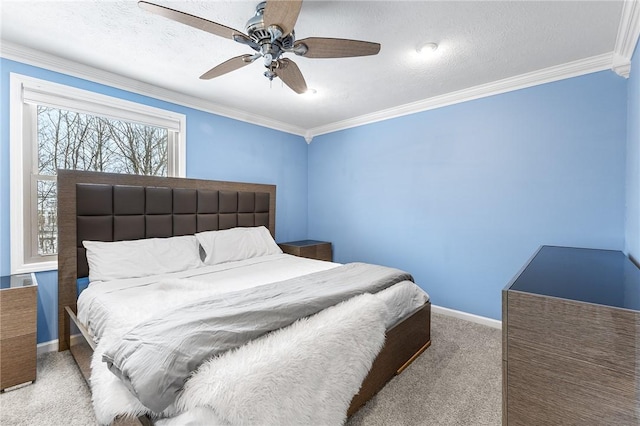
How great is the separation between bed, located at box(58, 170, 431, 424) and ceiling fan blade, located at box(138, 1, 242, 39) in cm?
153

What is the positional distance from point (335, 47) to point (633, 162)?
7.14ft

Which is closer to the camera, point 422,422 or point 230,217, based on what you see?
point 422,422

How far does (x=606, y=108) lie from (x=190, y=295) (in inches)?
140

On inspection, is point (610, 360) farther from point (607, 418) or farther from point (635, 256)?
point (635, 256)

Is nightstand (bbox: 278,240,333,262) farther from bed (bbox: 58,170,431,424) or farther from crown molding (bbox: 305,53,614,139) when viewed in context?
crown molding (bbox: 305,53,614,139)

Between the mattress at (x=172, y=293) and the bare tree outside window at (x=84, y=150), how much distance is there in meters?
0.87

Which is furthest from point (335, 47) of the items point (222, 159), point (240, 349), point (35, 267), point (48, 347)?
point (48, 347)

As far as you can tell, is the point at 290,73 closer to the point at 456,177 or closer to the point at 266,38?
the point at 266,38

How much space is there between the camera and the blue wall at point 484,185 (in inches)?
93.5

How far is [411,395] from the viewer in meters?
1.84

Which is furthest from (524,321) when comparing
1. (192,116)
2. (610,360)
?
(192,116)

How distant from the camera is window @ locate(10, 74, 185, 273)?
225cm

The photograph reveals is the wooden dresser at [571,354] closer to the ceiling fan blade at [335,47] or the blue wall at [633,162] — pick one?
the blue wall at [633,162]

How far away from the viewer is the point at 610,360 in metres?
0.92
